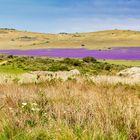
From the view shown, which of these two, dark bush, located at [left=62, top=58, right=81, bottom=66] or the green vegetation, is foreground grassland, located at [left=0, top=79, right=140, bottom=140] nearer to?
the green vegetation

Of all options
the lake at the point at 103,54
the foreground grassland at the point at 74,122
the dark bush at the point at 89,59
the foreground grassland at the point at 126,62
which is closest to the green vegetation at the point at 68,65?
the dark bush at the point at 89,59

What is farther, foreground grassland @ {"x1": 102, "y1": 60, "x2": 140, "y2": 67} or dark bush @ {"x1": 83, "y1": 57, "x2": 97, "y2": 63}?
dark bush @ {"x1": 83, "y1": 57, "x2": 97, "y2": 63}

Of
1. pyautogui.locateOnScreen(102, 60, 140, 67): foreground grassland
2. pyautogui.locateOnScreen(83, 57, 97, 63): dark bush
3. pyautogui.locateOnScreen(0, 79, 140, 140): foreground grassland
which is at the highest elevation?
pyautogui.locateOnScreen(0, 79, 140, 140): foreground grassland

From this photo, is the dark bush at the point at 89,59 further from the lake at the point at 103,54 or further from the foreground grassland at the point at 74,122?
the foreground grassland at the point at 74,122

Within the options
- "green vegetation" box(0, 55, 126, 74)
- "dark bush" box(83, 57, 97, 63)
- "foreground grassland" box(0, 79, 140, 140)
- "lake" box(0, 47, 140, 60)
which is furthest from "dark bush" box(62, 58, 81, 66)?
"foreground grassland" box(0, 79, 140, 140)

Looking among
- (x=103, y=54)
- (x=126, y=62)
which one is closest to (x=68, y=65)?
(x=126, y=62)

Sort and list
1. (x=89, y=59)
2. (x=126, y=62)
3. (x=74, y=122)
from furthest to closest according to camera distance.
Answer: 1. (x=89, y=59)
2. (x=126, y=62)
3. (x=74, y=122)

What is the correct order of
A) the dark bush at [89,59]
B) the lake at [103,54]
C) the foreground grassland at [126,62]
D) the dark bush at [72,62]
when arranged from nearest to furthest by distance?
1. the foreground grassland at [126,62]
2. the lake at [103,54]
3. the dark bush at [72,62]
4. the dark bush at [89,59]

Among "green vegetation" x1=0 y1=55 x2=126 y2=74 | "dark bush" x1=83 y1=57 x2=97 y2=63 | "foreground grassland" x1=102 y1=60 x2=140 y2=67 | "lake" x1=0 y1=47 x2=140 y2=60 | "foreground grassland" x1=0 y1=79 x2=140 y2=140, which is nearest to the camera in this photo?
A: "foreground grassland" x1=0 y1=79 x2=140 y2=140

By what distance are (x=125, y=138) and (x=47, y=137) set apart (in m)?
1.24

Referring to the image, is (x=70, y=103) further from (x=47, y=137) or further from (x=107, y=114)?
(x=47, y=137)

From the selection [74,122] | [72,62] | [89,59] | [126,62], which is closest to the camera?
[74,122]

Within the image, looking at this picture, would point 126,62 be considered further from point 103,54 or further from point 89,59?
point 103,54

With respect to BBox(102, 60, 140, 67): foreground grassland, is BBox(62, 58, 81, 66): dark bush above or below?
below
